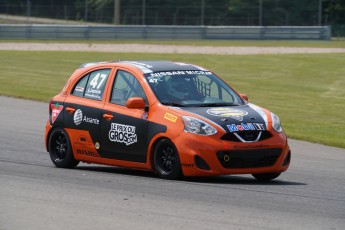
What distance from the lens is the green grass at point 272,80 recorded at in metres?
19.7

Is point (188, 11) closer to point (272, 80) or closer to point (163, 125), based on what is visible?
point (272, 80)

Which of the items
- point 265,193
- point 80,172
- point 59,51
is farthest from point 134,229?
point 59,51

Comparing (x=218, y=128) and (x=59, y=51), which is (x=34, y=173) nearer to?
(x=218, y=128)

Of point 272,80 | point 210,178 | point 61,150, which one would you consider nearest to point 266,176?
point 210,178

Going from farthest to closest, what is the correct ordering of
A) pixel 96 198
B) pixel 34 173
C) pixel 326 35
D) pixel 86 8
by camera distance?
pixel 86 8 → pixel 326 35 → pixel 34 173 → pixel 96 198

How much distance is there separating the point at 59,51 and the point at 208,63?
26.2 feet

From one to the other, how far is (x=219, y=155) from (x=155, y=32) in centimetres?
4258

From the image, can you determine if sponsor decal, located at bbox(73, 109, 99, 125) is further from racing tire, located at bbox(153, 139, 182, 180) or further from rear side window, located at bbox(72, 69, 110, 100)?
racing tire, located at bbox(153, 139, 182, 180)

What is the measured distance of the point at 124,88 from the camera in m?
11.7

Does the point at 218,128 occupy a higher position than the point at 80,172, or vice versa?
the point at 218,128

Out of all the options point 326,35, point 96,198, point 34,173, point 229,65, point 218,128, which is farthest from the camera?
point 326,35

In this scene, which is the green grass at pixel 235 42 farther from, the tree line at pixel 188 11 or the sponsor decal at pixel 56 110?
the sponsor decal at pixel 56 110

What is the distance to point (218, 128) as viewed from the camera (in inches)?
412

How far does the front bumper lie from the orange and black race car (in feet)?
0.04
